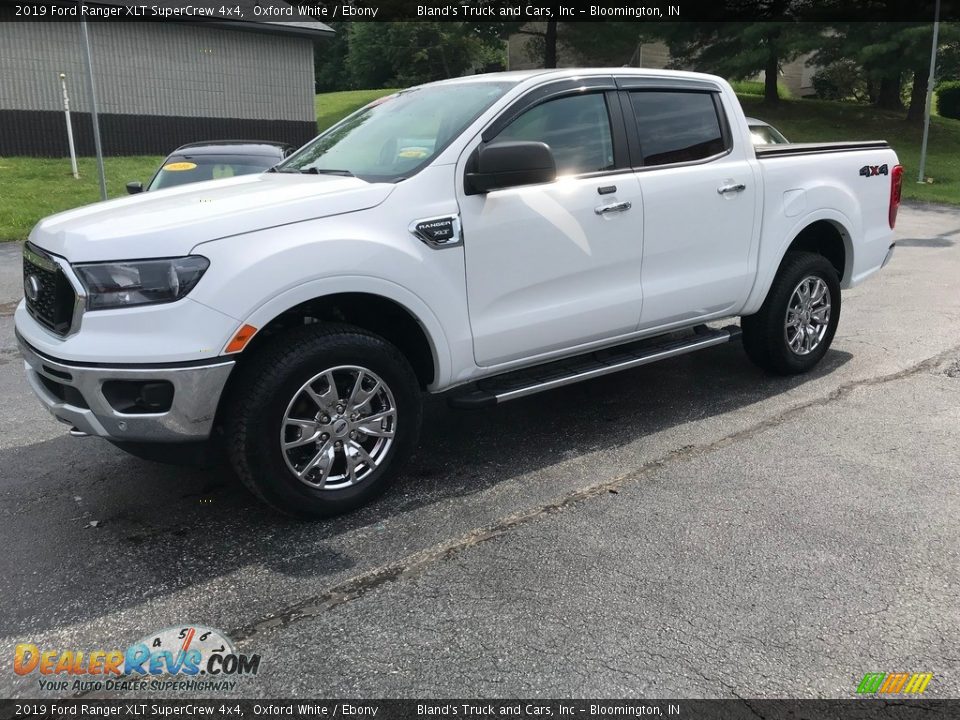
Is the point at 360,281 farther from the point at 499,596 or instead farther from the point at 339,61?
the point at 339,61

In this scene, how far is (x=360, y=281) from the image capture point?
3605mm

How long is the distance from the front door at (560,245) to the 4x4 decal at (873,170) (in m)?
2.25

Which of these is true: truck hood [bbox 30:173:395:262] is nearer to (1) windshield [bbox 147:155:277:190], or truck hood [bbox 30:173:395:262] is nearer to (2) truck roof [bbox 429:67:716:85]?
(2) truck roof [bbox 429:67:716:85]

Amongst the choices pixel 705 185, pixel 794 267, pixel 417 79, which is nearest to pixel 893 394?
pixel 794 267

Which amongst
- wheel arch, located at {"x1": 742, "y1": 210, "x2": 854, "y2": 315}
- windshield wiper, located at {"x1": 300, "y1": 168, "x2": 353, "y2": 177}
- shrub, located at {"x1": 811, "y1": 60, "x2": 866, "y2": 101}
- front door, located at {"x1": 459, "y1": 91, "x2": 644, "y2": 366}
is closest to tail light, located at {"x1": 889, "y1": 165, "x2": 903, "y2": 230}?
wheel arch, located at {"x1": 742, "y1": 210, "x2": 854, "y2": 315}

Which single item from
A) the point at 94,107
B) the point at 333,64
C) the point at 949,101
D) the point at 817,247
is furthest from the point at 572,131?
the point at 333,64

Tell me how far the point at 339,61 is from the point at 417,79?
65.8ft

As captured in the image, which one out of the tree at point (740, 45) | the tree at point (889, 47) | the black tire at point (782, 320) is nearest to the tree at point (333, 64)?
the tree at point (740, 45)

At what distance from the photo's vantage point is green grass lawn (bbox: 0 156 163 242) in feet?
47.8

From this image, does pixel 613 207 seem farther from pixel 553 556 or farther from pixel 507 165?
pixel 553 556

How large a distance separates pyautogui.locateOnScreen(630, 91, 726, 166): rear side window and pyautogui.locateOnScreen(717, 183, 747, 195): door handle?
223 millimetres

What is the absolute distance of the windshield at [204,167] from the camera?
9078 mm

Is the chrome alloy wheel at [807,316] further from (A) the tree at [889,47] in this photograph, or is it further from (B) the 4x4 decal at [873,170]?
(A) the tree at [889,47]

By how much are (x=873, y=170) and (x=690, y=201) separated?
6.43 feet
